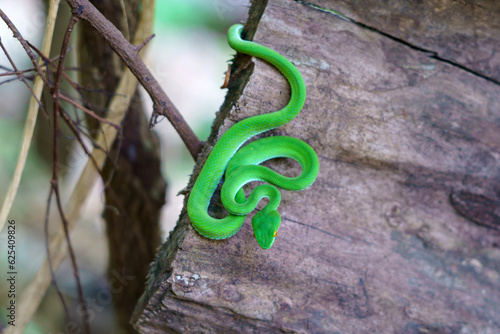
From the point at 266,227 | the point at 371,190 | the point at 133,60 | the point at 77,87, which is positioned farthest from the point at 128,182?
the point at 371,190

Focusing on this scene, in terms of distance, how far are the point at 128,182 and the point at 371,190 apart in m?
2.54

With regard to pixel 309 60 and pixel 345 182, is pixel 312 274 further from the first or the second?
pixel 309 60

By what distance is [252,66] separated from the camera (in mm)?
2457

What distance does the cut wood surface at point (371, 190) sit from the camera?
224 centimetres

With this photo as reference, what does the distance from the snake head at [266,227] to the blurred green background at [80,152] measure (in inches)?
87.3

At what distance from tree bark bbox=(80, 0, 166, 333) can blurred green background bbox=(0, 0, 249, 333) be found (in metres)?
0.34

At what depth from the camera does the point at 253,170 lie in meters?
2.23

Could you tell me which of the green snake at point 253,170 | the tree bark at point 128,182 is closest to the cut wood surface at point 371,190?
the green snake at point 253,170

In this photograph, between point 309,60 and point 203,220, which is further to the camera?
point 309,60

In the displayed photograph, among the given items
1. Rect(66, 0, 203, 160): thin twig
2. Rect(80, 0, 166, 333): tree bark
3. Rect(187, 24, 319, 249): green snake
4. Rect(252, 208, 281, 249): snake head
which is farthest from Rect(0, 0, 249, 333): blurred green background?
Rect(252, 208, 281, 249): snake head

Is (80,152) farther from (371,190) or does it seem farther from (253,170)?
(371,190)

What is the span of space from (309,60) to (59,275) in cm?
466

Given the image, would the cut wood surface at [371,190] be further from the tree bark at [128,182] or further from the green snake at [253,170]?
the tree bark at [128,182]

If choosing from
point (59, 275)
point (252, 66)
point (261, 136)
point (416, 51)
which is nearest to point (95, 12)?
point (252, 66)
